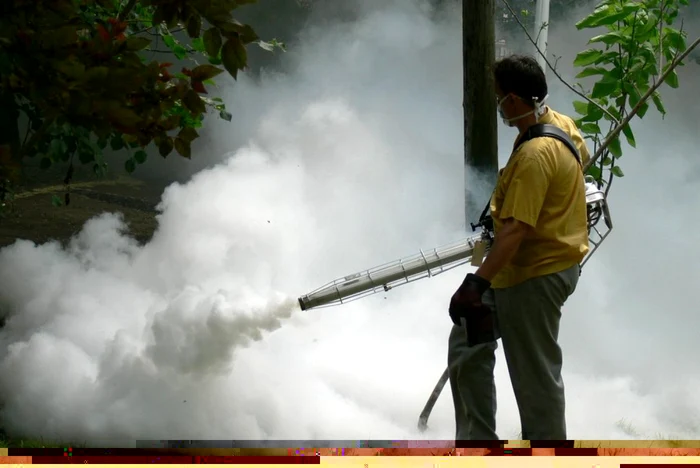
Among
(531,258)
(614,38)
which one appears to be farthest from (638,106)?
(531,258)

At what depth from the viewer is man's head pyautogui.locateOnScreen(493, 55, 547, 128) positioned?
11.5 feet

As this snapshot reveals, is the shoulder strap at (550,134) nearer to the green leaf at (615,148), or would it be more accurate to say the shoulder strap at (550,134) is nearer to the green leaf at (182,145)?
the green leaf at (615,148)

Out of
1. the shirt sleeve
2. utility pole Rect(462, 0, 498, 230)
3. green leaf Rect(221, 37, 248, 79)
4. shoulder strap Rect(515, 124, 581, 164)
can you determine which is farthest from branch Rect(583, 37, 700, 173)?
green leaf Rect(221, 37, 248, 79)

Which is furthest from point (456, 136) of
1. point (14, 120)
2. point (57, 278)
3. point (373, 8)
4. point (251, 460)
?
point (14, 120)

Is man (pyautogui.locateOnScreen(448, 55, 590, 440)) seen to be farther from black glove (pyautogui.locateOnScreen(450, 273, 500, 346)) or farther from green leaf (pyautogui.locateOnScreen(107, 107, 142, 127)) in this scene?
green leaf (pyautogui.locateOnScreen(107, 107, 142, 127))

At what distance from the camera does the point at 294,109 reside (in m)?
7.68

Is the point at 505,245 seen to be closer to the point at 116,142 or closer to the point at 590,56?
the point at 116,142

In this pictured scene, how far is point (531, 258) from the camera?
134 inches

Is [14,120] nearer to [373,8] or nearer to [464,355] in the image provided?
[464,355]

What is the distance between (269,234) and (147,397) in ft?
6.93

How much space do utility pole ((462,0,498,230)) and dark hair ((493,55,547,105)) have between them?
7.99 feet

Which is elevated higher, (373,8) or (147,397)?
(373,8)

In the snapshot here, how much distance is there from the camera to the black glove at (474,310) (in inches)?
129

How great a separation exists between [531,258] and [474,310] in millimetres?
315
